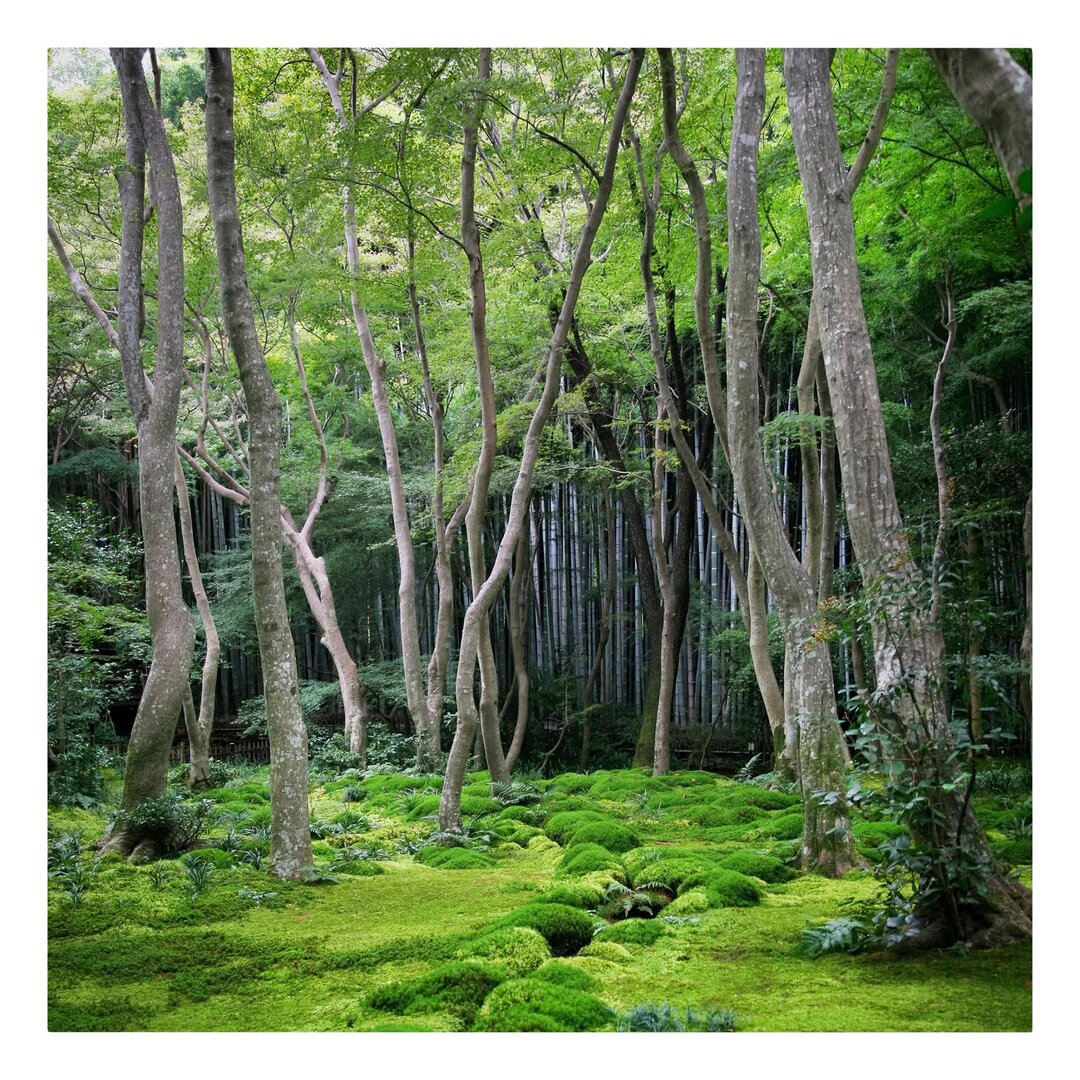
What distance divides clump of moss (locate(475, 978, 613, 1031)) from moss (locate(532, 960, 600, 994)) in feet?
0.16

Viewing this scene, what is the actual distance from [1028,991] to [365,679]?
9850mm

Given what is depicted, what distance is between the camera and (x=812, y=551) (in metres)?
7.09

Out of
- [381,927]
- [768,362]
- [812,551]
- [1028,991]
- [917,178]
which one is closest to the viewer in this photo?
[1028,991]

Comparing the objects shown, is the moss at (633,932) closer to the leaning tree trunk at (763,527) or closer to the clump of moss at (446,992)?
the clump of moss at (446,992)

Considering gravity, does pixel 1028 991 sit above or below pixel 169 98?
below

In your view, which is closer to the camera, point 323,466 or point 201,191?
point 201,191

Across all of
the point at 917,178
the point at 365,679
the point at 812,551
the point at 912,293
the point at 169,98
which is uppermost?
the point at 169,98

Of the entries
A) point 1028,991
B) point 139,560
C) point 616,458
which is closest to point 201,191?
point 616,458

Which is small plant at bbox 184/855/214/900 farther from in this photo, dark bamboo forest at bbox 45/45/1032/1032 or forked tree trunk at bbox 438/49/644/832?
forked tree trunk at bbox 438/49/644/832

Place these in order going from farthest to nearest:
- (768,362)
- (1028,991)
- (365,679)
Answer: (365,679), (768,362), (1028,991)

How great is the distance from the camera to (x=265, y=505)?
402 cm

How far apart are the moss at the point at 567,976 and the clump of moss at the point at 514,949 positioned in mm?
81

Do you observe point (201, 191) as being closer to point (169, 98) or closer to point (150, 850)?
point (169, 98)

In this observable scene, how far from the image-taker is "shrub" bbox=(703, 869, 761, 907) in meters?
3.43
